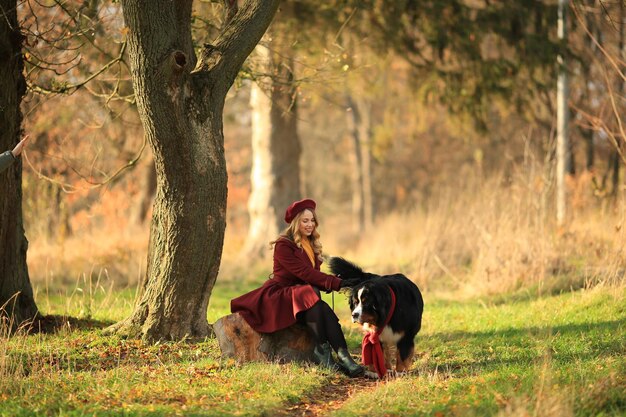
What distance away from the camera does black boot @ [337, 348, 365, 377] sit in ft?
25.8

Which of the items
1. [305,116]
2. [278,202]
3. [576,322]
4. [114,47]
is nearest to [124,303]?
[114,47]

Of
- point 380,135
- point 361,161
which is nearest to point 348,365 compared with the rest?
point 380,135

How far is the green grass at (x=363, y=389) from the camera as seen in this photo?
6.21 m

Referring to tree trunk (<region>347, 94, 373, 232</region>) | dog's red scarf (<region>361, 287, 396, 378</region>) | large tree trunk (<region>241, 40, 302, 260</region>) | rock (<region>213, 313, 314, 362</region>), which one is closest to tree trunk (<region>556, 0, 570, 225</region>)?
large tree trunk (<region>241, 40, 302, 260</region>)

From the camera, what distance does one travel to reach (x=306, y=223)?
8.25 meters

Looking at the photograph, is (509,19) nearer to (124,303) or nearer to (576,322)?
(576,322)

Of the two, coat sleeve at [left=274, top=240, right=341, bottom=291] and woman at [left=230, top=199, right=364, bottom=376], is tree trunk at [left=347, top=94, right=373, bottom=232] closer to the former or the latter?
woman at [left=230, top=199, right=364, bottom=376]

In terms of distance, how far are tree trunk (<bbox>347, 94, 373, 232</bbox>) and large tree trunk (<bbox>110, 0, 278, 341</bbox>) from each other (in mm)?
25589

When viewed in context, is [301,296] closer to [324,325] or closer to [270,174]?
[324,325]

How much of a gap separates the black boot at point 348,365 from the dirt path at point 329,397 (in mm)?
63

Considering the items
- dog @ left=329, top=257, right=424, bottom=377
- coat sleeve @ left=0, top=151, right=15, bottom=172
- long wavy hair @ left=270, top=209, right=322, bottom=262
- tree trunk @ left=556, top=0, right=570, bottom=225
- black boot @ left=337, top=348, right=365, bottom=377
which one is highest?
tree trunk @ left=556, top=0, right=570, bottom=225

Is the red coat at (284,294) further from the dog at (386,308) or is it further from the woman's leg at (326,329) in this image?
the dog at (386,308)

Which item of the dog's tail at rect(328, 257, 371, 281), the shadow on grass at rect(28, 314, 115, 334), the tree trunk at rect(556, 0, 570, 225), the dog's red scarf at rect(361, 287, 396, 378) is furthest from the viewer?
the tree trunk at rect(556, 0, 570, 225)

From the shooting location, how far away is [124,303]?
1130cm
